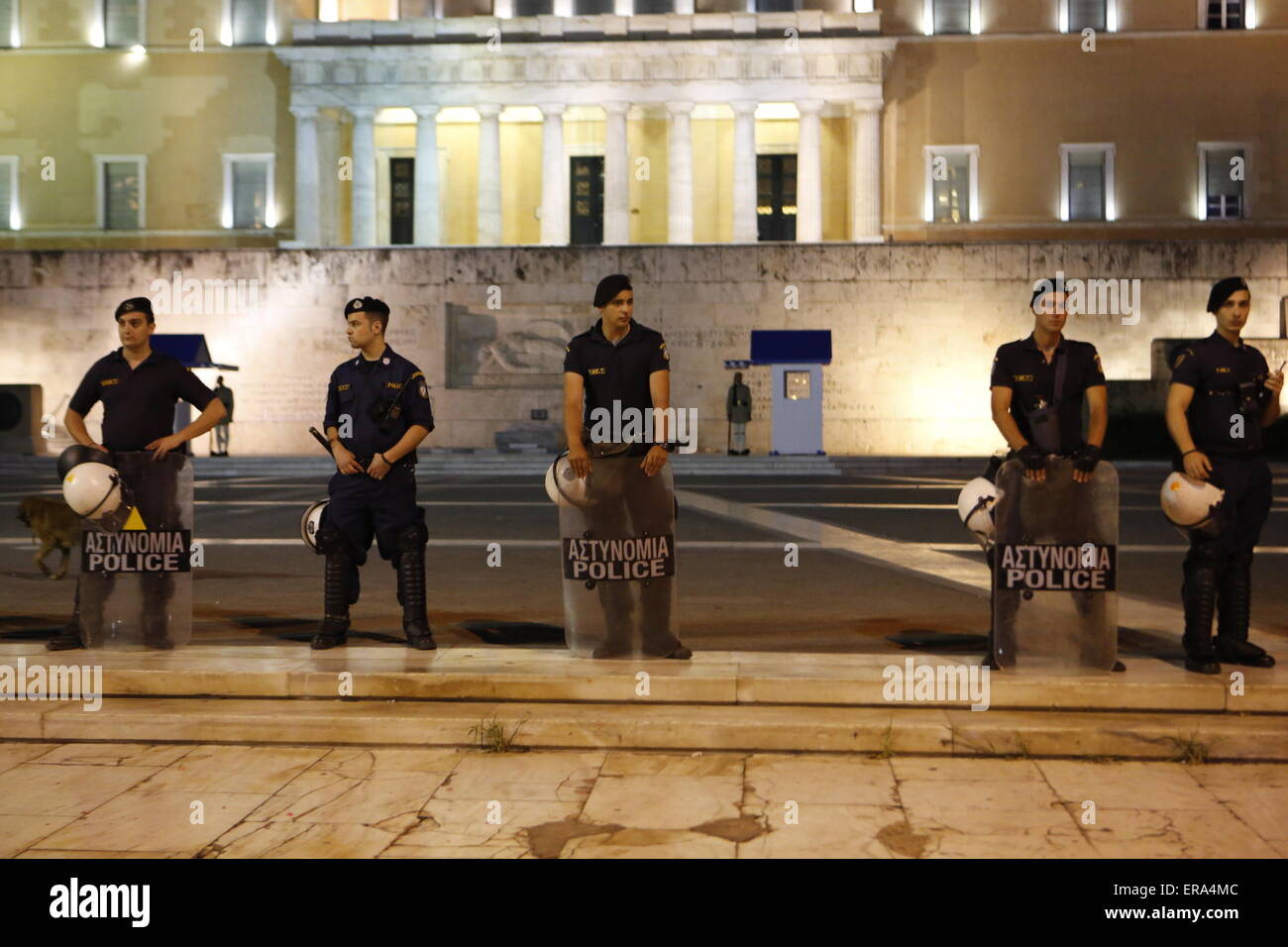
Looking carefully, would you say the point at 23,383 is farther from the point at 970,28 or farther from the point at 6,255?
the point at 970,28

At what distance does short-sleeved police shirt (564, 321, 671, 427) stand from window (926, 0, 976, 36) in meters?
39.4

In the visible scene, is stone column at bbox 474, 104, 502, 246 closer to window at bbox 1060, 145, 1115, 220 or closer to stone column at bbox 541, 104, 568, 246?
stone column at bbox 541, 104, 568, 246

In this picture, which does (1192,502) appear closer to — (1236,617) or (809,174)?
(1236,617)

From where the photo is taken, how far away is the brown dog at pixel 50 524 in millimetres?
10164

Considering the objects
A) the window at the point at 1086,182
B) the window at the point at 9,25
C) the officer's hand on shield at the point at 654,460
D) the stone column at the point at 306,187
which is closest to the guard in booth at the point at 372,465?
the officer's hand on shield at the point at 654,460

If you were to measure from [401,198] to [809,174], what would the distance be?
1515 cm

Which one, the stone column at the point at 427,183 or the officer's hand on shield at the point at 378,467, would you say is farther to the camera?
the stone column at the point at 427,183

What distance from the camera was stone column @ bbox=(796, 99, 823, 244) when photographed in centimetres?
4047

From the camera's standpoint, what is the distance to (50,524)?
1016 cm

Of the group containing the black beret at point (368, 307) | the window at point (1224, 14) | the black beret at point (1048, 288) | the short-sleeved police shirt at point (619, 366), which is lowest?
the short-sleeved police shirt at point (619, 366)

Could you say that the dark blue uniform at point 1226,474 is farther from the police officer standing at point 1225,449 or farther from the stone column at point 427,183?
the stone column at point 427,183

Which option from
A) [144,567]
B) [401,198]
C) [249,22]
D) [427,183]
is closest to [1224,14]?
[427,183]

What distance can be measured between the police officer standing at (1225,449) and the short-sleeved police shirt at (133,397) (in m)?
5.20
